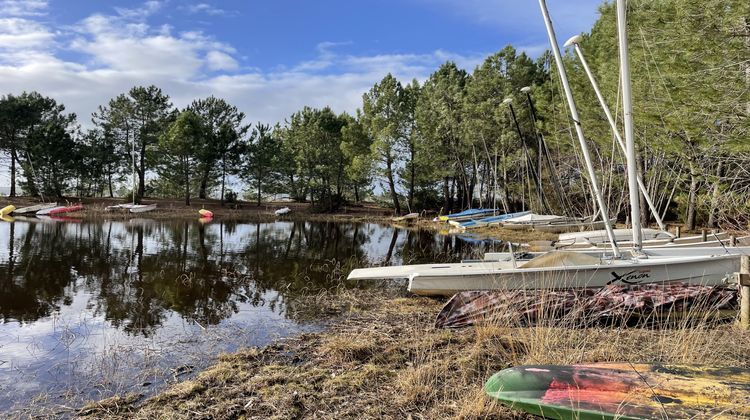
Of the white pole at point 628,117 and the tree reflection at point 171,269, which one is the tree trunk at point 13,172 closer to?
the tree reflection at point 171,269

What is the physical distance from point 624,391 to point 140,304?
352 inches

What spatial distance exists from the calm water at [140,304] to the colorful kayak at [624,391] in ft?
13.1

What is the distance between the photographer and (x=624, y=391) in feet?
13.9

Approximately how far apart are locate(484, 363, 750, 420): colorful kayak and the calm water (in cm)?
400

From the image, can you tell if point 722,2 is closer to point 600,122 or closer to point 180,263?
point 600,122

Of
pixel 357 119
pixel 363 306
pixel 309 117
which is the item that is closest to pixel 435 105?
pixel 357 119

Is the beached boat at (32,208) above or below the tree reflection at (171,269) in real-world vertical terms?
above

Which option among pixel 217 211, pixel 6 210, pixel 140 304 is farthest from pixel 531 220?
pixel 6 210

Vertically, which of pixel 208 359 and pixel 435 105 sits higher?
pixel 435 105

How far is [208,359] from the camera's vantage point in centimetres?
651

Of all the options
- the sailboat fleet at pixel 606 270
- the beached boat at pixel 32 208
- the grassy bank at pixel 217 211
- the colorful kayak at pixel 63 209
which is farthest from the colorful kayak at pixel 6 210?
the sailboat fleet at pixel 606 270

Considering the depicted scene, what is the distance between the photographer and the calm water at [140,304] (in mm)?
6023

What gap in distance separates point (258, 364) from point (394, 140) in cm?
4046

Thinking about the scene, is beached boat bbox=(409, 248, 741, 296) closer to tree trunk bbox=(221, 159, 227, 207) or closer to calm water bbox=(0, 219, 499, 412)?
calm water bbox=(0, 219, 499, 412)
